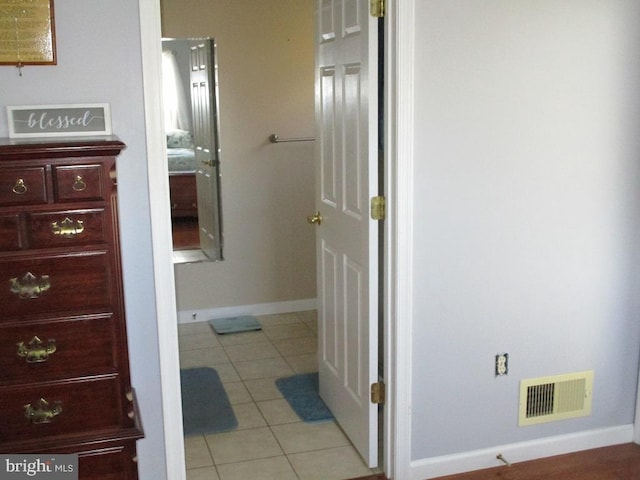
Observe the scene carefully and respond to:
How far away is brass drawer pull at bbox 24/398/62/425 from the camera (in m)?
2.21

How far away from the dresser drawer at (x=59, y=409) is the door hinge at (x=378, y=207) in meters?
1.18

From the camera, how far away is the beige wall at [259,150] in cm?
484

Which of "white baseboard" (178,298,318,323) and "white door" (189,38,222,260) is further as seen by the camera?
"white baseboard" (178,298,318,323)

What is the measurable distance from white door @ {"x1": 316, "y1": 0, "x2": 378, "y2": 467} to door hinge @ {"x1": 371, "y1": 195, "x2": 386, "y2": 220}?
0.10ft

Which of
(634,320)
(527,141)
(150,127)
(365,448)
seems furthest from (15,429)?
(634,320)

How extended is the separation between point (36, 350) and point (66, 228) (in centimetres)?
36

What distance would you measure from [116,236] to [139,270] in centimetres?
46

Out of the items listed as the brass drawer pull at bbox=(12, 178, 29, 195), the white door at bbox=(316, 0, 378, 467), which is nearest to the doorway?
the white door at bbox=(316, 0, 378, 467)

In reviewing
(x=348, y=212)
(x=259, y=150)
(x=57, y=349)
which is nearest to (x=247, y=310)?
(x=259, y=150)

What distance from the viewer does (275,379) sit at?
4137mm

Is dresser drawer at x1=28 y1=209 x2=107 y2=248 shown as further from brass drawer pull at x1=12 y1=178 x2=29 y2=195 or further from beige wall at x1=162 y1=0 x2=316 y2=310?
beige wall at x1=162 y1=0 x2=316 y2=310

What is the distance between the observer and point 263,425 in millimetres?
3604

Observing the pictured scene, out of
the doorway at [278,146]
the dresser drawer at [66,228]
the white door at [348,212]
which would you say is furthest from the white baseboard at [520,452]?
the doorway at [278,146]

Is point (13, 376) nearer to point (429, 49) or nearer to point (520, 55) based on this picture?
point (429, 49)
